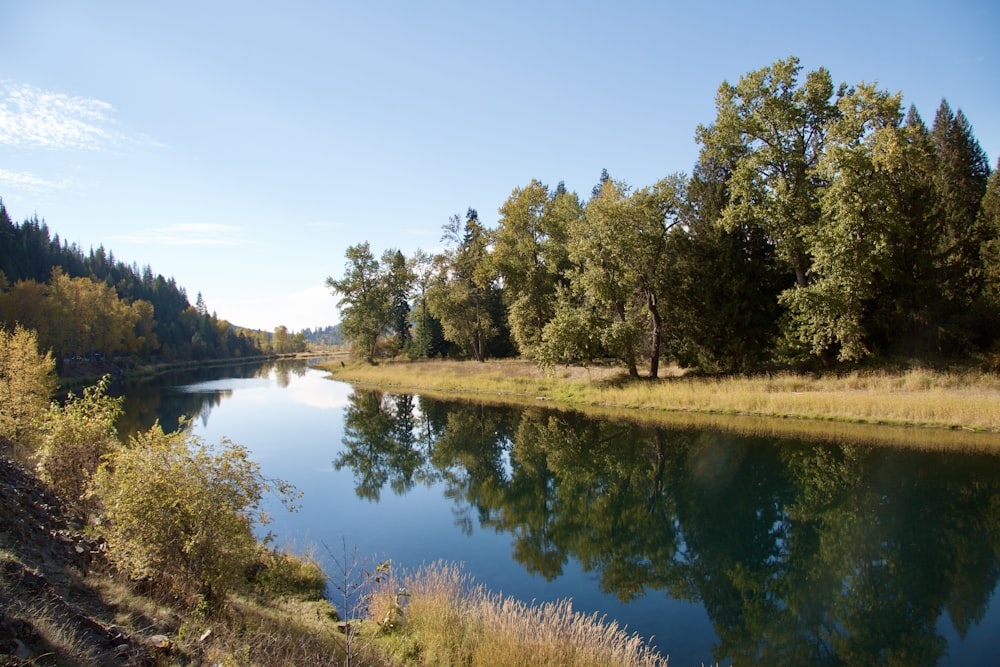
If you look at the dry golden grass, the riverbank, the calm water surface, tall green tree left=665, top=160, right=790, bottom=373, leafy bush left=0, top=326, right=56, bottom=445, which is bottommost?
the calm water surface

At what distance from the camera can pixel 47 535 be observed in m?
7.90

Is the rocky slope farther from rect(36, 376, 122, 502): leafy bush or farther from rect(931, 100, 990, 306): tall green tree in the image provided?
rect(931, 100, 990, 306): tall green tree

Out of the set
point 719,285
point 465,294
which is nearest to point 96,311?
point 465,294

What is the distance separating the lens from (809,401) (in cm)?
2484

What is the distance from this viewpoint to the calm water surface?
8523 millimetres

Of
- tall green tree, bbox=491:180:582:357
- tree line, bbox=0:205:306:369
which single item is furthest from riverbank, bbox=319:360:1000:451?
tree line, bbox=0:205:306:369

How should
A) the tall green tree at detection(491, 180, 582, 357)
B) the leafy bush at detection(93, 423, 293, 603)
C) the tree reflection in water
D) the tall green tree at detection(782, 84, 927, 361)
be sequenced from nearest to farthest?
the leafy bush at detection(93, 423, 293, 603), the tree reflection in water, the tall green tree at detection(782, 84, 927, 361), the tall green tree at detection(491, 180, 582, 357)

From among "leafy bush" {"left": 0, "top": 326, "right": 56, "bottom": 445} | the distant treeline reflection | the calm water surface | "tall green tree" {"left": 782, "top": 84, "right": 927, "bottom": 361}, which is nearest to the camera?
the calm water surface

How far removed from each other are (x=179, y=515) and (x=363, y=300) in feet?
198

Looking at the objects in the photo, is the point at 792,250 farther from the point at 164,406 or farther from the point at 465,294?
the point at 164,406

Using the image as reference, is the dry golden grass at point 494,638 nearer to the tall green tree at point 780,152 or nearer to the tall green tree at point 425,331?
the tall green tree at point 780,152

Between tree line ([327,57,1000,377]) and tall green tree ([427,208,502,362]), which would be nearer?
tree line ([327,57,1000,377])

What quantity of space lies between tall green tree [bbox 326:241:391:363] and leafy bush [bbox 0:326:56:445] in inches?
1645

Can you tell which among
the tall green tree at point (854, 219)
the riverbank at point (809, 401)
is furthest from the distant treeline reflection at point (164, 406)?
the tall green tree at point (854, 219)
